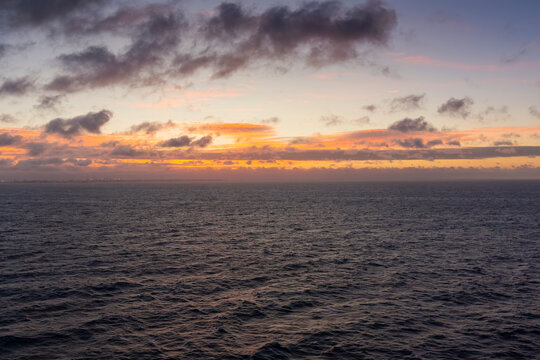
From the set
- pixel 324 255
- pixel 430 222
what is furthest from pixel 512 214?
pixel 324 255

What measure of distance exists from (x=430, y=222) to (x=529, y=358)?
6895cm

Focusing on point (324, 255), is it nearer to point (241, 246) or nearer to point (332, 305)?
point (241, 246)

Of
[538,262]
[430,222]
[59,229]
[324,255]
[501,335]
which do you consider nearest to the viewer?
[501,335]

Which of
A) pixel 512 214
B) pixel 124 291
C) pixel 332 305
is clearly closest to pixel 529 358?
pixel 332 305

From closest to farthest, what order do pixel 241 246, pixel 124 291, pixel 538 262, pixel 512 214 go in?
pixel 124 291, pixel 538 262, pixel 241 246, pixel 512 214

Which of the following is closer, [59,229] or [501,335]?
[501,335]

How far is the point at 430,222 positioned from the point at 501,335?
65.8m

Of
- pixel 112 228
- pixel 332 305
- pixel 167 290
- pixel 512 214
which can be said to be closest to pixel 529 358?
pixel 332 305

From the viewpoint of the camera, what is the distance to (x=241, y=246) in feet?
195

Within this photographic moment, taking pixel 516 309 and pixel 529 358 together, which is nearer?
pixel 529 358

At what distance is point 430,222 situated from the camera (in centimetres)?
8762

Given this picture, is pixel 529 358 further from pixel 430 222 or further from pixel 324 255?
pixel 430 222

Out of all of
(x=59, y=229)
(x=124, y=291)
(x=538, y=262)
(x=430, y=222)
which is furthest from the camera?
(x=430, y=222)

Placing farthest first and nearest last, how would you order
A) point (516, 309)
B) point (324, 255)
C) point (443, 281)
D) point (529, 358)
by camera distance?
1. point (324, 255)
2. point (443, 281)
3. point (516, 309)
4. point (529, 358)
